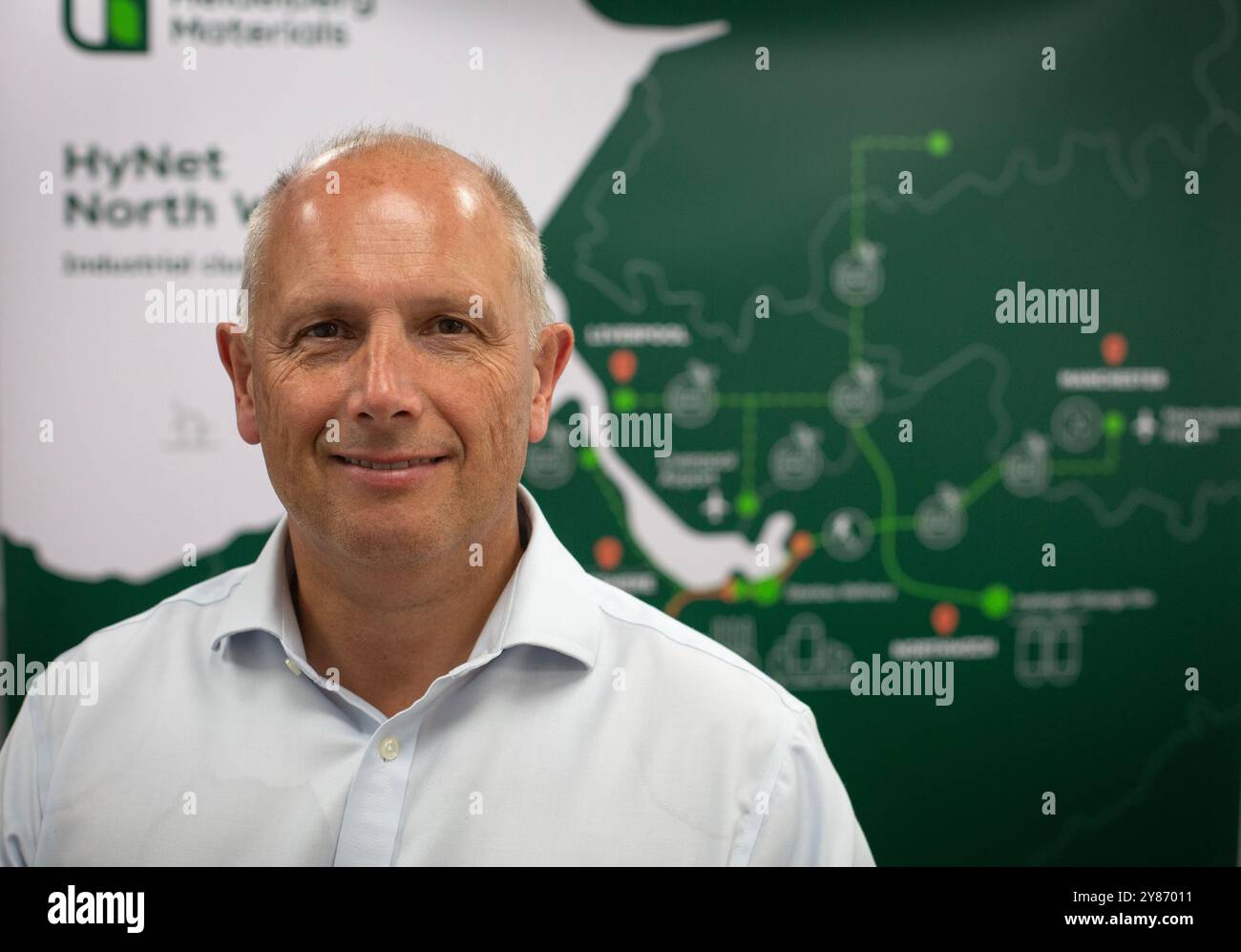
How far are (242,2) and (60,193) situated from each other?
0.53 m

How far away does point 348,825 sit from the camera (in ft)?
3.61

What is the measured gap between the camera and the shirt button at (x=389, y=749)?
3.65 feet

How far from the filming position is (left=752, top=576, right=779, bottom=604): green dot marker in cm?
217

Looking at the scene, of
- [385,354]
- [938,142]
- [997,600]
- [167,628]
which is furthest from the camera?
[997,600]

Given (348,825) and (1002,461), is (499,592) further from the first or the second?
(1002,461)

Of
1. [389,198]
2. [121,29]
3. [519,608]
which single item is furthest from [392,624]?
[121,29]

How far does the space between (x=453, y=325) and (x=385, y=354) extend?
0.31 feet

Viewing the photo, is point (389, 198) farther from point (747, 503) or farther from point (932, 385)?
point (932, 385)

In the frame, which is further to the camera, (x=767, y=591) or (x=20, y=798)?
(x=767, y=591)

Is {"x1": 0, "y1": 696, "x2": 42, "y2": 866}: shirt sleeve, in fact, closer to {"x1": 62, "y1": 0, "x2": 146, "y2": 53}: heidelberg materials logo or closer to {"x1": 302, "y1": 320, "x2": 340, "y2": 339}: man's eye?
{"x1": 302, "y1": 320, "x2": 340, "y2": 339}: man's eye

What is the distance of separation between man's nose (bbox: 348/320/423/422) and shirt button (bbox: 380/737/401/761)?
15.0 inches

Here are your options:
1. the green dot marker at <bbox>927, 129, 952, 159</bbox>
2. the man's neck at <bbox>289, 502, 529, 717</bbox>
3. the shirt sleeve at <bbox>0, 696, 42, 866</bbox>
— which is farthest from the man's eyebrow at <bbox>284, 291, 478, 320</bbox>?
the green dot marker at <bbox>927, 129, 952, 159</bbox>

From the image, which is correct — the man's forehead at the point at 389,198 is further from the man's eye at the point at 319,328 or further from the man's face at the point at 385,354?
the man's eye at the point at 319,328

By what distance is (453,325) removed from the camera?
1.09 meters
